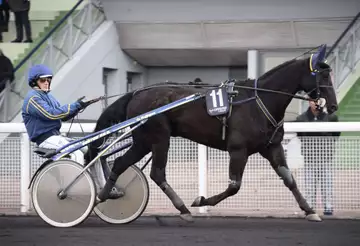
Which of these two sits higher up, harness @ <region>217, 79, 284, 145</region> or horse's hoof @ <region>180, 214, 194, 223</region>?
harness @ <region>217, 79, 284, 145</region>

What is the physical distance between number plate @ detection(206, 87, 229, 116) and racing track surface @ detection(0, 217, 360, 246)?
1.25 m

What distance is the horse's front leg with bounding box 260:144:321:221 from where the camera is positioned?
9586mm

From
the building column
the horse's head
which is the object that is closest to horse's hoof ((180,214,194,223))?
the horse's head

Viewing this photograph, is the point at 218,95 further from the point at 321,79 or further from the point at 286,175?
the point at 286,175

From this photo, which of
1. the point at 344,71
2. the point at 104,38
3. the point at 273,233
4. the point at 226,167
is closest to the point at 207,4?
the point at 104,38

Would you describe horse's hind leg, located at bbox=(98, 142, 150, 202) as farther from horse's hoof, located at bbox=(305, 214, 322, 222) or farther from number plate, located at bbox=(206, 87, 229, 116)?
horse's hoof, located at bbox=(305, 214, 322, 222)

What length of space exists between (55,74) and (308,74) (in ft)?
32.9

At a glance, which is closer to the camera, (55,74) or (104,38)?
(55,74)

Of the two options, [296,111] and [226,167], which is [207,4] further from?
[226,167]

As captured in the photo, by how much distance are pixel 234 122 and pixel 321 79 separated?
40.1 inches

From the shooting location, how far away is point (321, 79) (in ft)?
30.2

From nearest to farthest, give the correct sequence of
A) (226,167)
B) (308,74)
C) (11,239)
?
(11,239) → (308,74) → (226,167)

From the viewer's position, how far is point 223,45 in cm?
2120

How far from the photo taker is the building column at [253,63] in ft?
68.2
